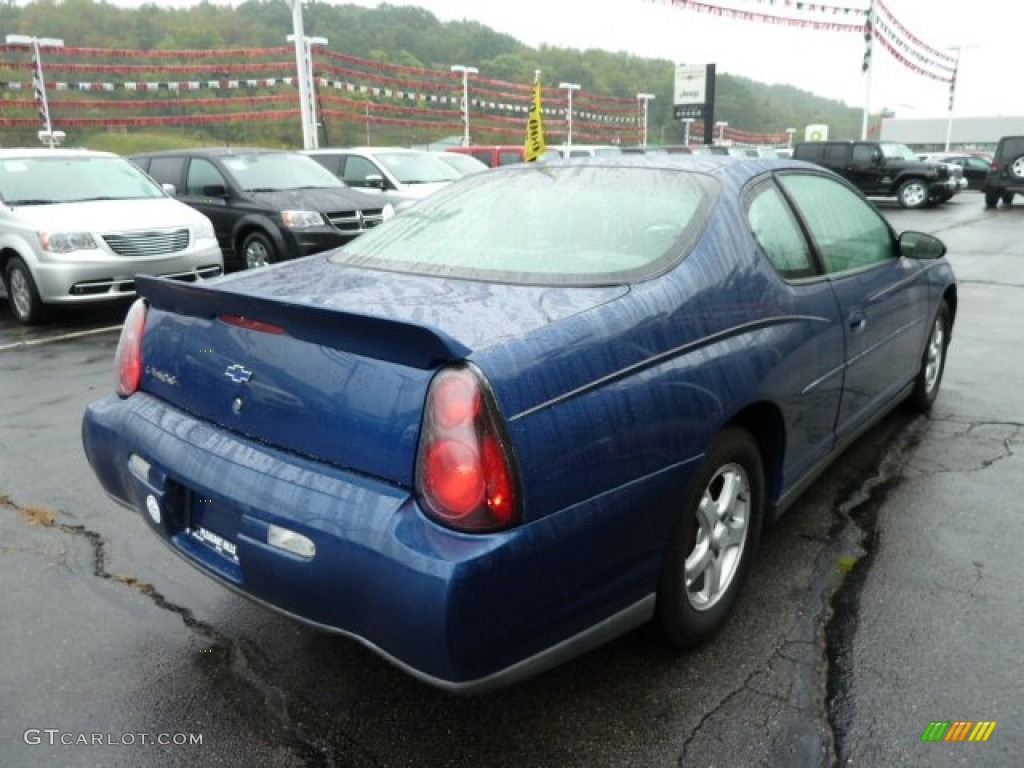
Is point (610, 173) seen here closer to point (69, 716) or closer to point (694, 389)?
point (694, 389)

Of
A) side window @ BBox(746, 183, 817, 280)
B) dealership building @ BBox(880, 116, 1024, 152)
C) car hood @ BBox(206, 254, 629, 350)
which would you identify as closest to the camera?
car hood @ BBox(206, 254, 629, 350)

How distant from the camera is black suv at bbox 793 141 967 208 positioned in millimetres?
21391

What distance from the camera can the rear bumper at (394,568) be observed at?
1799 mm

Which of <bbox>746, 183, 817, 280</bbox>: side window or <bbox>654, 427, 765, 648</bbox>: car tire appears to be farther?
<bbox>746, 183, 817, 280</bbox>: side window

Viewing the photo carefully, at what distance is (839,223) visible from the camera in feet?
11.8

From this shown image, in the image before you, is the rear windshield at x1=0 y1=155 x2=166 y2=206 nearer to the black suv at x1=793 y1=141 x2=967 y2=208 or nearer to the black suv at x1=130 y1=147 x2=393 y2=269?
the black suv at x1=130 y1=147 x2=393 y2=269

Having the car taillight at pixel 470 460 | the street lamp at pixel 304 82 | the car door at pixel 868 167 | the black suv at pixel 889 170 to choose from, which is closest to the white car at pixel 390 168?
the street lamp at pixel 304 82

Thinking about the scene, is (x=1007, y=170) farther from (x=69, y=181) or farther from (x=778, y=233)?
(x=778, y=233)

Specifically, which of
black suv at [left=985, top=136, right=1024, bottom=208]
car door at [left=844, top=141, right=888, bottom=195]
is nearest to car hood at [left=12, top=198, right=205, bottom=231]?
car door at [left=844, top=141, right=888, bottom=195]

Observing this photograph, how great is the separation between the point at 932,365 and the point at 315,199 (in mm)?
7023

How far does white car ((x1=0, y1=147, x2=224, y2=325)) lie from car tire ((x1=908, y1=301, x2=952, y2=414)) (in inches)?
250

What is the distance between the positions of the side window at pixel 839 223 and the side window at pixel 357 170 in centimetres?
986

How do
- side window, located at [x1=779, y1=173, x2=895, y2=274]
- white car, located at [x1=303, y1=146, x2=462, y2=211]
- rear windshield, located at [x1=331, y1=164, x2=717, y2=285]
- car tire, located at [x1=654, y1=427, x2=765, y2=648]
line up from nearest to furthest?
car tire, located at [x1=654, y1=427, x2=765, y2=648]
rear windshield, located at [x1=331, y1=164, x2=717, y2=285]
side window, located at [x1=779, y1=173, x2=895, y2=274]
white car, located at [x1=303, y1=146, x2=462, y2=211]

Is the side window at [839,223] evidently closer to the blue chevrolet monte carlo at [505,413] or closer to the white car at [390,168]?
the blue chevrolet monte carlo at [505,413]
